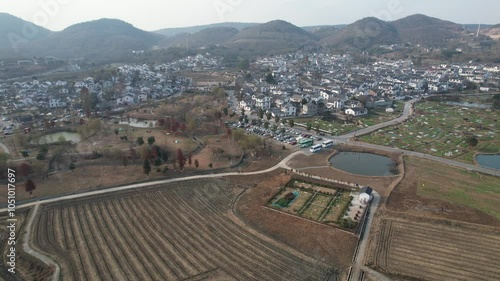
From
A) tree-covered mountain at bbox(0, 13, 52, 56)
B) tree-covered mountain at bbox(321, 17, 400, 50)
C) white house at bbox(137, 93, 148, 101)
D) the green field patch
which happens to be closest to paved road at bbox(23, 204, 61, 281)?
the green field patch

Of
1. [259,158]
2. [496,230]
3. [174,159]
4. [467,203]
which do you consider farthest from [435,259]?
[174,159]

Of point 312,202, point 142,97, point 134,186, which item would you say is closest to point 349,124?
point 312,202

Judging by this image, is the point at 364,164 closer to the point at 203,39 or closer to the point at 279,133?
the point at 279,133

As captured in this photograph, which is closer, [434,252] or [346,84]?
[434,252]

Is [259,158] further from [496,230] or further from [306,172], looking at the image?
[496,230]

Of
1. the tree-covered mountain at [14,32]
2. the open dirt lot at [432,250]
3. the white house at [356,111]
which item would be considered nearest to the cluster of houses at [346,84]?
the white house at [356,111]

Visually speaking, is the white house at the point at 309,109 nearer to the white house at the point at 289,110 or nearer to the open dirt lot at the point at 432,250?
the white house at the point at 289,110

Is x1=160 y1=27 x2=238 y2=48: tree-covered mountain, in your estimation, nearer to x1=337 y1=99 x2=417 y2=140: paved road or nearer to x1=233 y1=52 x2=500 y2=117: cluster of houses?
x1=233 y1=52 x2=500 y2=117: cluster of houses
